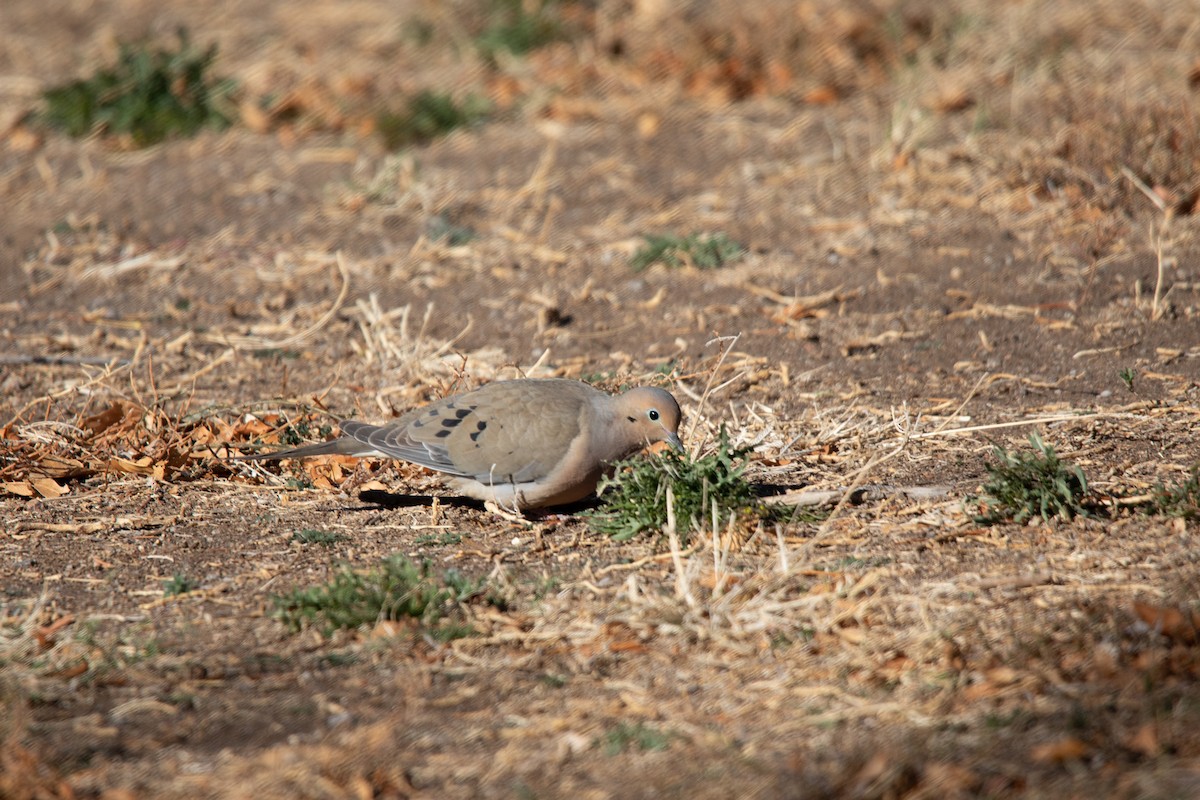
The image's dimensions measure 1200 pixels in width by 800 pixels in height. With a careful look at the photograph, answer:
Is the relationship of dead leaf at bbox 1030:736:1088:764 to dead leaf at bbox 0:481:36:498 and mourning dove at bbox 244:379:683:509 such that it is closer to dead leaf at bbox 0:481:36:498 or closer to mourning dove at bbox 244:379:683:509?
mourning dove at bbox 244:379:683:509

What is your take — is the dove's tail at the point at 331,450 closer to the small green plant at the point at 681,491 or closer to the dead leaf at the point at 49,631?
the small green plant at the point at 681,491

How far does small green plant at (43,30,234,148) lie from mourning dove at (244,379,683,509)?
5.99m

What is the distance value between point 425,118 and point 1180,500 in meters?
7.01

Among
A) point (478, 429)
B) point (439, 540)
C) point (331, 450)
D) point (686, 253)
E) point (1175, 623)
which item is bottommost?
point (686, 253)

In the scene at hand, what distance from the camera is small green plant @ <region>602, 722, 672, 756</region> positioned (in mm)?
3430

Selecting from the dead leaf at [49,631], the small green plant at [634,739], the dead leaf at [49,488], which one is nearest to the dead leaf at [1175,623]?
the small green plant at [634,739]

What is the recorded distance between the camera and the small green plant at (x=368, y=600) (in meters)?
4.14

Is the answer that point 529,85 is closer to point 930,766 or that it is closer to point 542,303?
point 542,303

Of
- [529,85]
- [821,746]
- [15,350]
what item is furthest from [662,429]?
[529,85]

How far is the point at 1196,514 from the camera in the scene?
15.0 feet

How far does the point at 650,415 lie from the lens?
507cm

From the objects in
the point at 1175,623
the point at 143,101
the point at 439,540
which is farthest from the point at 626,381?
the point at 143,101

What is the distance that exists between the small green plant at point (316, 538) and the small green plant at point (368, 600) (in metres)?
0.63

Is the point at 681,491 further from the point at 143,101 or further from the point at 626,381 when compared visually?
the point at 143,101
